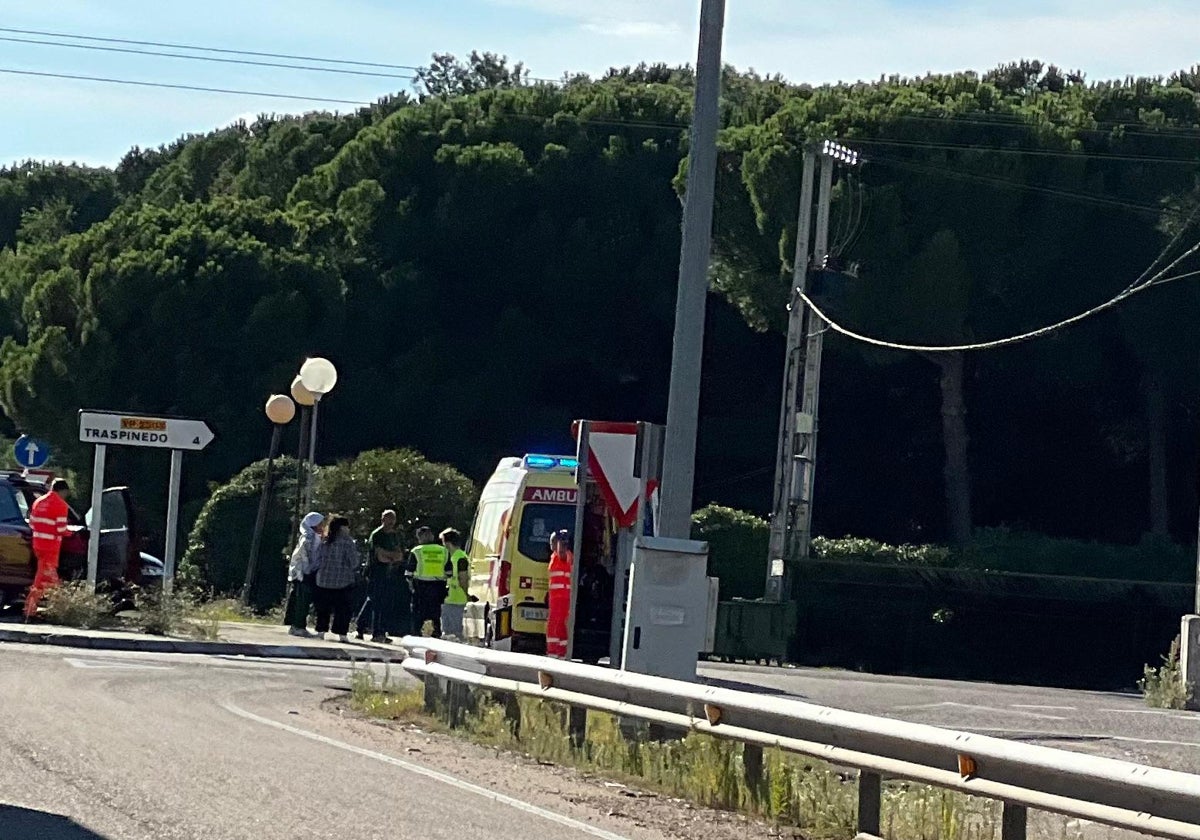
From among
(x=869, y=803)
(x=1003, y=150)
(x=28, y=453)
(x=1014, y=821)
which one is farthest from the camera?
(x=1003, y=150)

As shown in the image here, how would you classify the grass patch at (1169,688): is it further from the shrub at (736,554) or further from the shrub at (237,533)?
the shrub at (237,533)

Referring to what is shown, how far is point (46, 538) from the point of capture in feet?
71.5

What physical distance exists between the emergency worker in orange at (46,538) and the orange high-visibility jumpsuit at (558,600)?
6141mm

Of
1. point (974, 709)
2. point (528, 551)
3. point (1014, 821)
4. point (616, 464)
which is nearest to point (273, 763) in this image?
point (1014, 821)

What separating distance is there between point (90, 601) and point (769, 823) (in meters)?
13.3

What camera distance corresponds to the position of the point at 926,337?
3825 cm

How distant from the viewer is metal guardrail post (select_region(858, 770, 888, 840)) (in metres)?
9.30

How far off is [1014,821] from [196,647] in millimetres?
13684

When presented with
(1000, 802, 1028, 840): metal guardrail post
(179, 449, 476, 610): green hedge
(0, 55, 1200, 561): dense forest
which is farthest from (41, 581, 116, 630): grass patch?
(0, 55, 1200, 561): dense forest

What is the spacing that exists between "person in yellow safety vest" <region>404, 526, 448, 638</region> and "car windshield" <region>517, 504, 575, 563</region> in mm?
2354

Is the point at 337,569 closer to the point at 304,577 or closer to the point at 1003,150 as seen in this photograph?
the point at 304,577

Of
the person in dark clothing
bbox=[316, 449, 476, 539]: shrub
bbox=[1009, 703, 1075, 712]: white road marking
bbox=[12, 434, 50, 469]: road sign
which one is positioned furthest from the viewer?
bbox=[316, 449, 476, 539]: shrub

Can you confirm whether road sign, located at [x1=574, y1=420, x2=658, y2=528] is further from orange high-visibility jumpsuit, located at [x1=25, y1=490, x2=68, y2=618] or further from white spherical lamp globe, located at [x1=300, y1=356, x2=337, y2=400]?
white spherical lamp globe, located at [x1=300, y1=356, x2=337, y2=400]

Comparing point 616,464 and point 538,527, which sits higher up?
point 616,464
